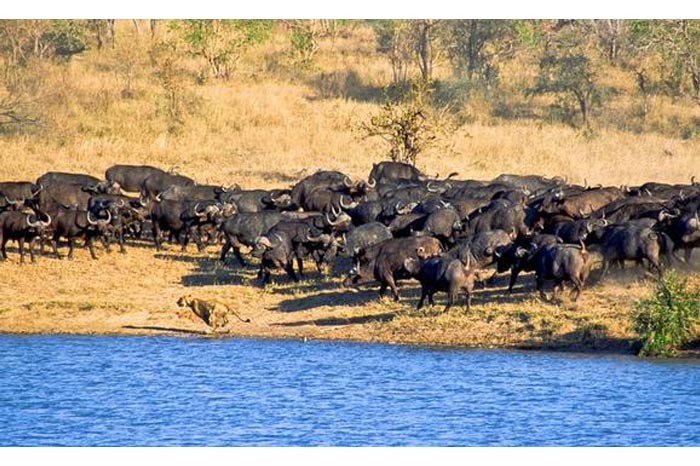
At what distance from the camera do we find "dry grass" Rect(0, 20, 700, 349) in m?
22.0

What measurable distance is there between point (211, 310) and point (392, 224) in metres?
4.17

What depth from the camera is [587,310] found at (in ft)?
71.2

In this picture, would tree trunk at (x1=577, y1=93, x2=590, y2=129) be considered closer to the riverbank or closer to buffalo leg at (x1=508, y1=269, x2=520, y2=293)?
the riverbank

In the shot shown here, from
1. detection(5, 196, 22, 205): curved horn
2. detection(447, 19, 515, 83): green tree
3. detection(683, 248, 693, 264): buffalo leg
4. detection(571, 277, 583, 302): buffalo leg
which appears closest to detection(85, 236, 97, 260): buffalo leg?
detection(5, 196, 22, 205): curved horn

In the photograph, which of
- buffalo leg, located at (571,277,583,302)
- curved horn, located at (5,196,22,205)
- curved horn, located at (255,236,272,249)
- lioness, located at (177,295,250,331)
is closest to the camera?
buffalo leg, located at (571,277,583,302)

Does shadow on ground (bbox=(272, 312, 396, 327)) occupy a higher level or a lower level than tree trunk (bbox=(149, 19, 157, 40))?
lower

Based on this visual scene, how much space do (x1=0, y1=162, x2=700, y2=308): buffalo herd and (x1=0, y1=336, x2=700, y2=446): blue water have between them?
2.13 meters

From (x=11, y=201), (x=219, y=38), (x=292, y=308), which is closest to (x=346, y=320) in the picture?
(x=292, y=308)

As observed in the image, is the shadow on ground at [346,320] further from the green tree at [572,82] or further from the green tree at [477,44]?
the green tree at [477,44]

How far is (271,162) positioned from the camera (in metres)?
37.3

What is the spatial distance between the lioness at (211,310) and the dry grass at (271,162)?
0.27 metres

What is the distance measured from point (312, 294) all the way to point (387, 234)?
1.71 meters

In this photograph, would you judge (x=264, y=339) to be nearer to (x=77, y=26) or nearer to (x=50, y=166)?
(x=50, y=166)

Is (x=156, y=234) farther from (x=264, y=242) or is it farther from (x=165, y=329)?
(x=165, y=329)
